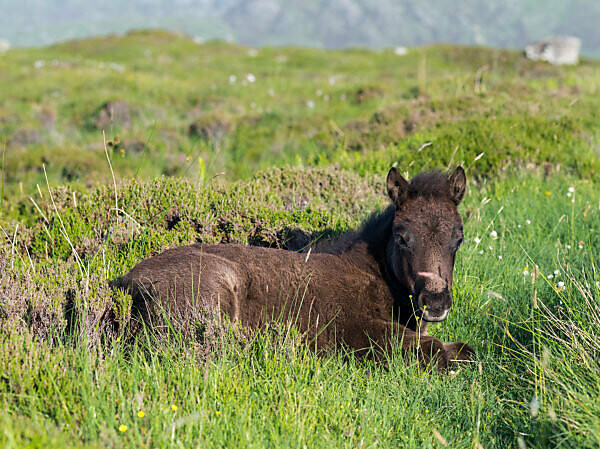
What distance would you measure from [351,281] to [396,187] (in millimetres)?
983

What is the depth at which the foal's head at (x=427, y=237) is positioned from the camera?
429 centimetres

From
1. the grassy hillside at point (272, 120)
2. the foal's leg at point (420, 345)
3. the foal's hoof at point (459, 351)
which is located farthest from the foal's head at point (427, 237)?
the grassy hillside at point (272, 120)

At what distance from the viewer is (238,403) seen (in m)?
3.40

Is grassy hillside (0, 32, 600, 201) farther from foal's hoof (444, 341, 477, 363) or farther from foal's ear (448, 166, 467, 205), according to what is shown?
foal's hoof (444, 341, 477, 363)

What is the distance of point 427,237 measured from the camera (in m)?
4.55

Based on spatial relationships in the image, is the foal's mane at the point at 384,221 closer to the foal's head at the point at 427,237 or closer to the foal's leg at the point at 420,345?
the foal's head at the point at 427,237

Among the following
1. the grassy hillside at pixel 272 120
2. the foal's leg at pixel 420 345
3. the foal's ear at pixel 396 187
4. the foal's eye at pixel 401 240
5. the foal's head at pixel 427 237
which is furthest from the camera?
the grassy hillside at pixel 272 120

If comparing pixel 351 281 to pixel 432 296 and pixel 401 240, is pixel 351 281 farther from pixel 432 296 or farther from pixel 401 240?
pixel 432 296

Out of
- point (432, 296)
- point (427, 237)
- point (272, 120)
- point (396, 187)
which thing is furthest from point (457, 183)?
point (272, 120)

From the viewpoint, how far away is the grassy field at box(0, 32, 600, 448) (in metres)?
3.20

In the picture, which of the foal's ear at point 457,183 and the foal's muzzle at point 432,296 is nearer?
the foal's muzzle at point 432,296

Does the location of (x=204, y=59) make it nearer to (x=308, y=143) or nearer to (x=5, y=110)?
(x=5, y=110)

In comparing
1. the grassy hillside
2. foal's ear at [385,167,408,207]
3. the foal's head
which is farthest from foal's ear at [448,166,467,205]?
the grassy hillside

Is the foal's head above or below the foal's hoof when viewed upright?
above
